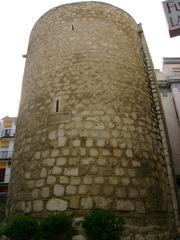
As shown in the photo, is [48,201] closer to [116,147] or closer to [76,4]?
[116,147]

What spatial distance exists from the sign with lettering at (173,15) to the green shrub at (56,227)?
3.83 metres

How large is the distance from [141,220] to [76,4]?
22.1ft

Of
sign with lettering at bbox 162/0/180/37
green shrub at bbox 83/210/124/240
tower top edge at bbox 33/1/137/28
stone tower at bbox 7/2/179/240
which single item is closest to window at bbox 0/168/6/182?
stone tower at bbox 7/2/179/240

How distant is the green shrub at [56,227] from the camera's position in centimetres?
413

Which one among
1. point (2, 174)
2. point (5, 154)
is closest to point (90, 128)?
point (2, 174)

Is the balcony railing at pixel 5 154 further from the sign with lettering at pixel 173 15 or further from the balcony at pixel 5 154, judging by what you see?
the sign with lettering at pixel 173 15

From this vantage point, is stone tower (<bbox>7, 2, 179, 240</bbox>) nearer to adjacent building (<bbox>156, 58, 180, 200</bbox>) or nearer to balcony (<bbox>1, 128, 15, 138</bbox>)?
adjacent building (<bbox>156, 58, 180, 200</bbox>)

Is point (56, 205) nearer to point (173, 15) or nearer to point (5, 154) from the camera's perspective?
point (173, 15)

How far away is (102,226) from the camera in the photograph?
13.3 feet

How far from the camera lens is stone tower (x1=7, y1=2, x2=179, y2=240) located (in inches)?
190

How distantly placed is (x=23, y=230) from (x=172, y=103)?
8700 millimetres

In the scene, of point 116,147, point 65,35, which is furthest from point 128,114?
point 65,35

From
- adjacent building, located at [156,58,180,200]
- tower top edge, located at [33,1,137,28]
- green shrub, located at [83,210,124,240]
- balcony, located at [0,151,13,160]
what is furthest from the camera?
balcony, located at [0,151,13,160]

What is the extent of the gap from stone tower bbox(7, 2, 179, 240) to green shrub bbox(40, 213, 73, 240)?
1.11 feet
